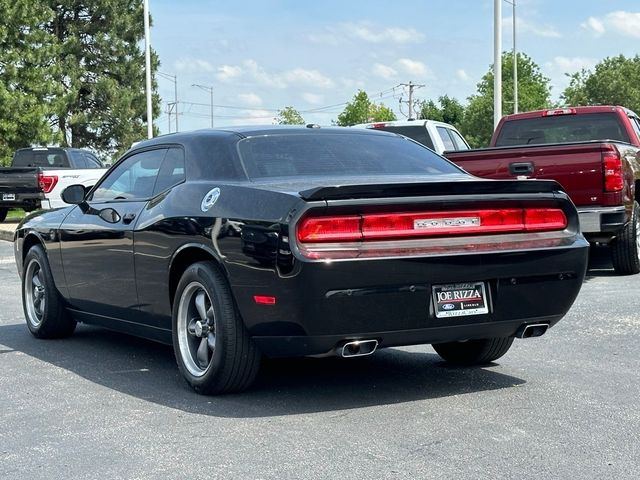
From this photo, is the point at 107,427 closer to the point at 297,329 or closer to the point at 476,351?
the point at 297,329

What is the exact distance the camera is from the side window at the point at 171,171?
6336 millimetres

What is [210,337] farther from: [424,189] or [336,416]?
[424,189]

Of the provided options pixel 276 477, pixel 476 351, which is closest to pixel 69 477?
pixel 276 477

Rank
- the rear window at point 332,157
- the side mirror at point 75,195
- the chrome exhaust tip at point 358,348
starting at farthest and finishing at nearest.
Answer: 1. the side mirror at point 75,195
2. the rear window at point 332,157
3. the chrome exhaust tip at point 358,348

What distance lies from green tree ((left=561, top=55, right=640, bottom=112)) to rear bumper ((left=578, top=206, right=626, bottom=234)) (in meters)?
75.5

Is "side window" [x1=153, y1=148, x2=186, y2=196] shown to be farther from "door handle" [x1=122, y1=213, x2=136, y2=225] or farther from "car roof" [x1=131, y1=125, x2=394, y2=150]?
"door handle" [x1=122, y1=213, x2=136, y2=225]

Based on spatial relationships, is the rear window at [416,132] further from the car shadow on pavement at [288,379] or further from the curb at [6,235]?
the car shadow on pavement at [288,379]

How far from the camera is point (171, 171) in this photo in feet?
21.1

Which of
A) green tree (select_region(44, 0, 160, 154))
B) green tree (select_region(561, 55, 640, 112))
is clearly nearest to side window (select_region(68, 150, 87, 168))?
green tree (select_region(44, 0, 160, 154))

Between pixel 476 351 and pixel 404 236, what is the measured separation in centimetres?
152

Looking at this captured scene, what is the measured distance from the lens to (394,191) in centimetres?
518

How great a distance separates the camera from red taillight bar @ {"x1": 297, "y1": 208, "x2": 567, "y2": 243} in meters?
5.05

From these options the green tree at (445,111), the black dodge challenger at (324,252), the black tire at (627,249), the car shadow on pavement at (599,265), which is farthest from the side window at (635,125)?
the green tree at (445,111)

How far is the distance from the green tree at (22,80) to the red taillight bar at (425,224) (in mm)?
32508
